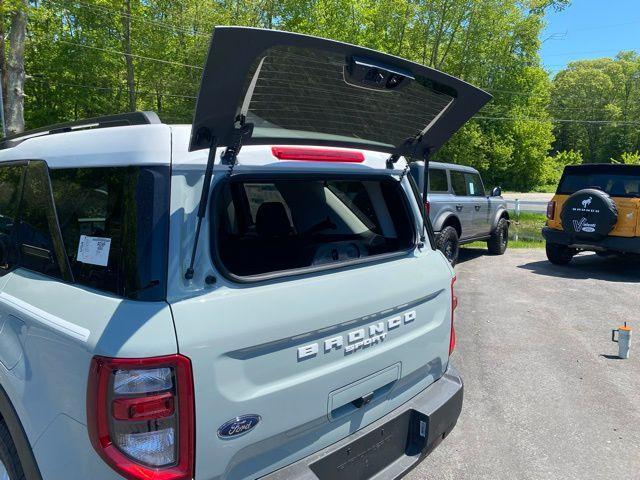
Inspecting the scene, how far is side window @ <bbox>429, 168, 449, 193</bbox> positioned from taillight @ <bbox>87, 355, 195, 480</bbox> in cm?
775

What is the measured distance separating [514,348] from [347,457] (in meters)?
3.58

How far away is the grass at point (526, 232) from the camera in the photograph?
40.8 feet

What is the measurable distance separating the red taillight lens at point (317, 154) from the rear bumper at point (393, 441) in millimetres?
1233

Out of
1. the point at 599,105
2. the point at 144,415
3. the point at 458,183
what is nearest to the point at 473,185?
the point at 458,183

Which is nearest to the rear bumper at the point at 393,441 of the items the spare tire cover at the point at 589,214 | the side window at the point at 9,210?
the side window at the point at 9,210

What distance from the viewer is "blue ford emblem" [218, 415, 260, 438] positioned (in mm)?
1618

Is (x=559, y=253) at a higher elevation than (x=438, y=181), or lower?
lower

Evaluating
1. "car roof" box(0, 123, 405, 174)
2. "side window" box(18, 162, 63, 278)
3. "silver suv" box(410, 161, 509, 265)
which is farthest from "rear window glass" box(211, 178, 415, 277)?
"silver suv" box(410, 161, 509, 265)

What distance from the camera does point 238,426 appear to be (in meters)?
1.65

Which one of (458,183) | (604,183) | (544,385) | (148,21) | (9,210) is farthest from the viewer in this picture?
(148,21)

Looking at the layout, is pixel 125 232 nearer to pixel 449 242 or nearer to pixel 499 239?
pixel 449 242

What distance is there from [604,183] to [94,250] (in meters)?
9.01

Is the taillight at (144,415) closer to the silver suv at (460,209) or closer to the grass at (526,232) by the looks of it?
the silver suv at (460,209)

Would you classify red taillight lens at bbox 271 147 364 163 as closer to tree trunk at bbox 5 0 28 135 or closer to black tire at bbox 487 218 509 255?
black tire at bbox 487 218 509 255
